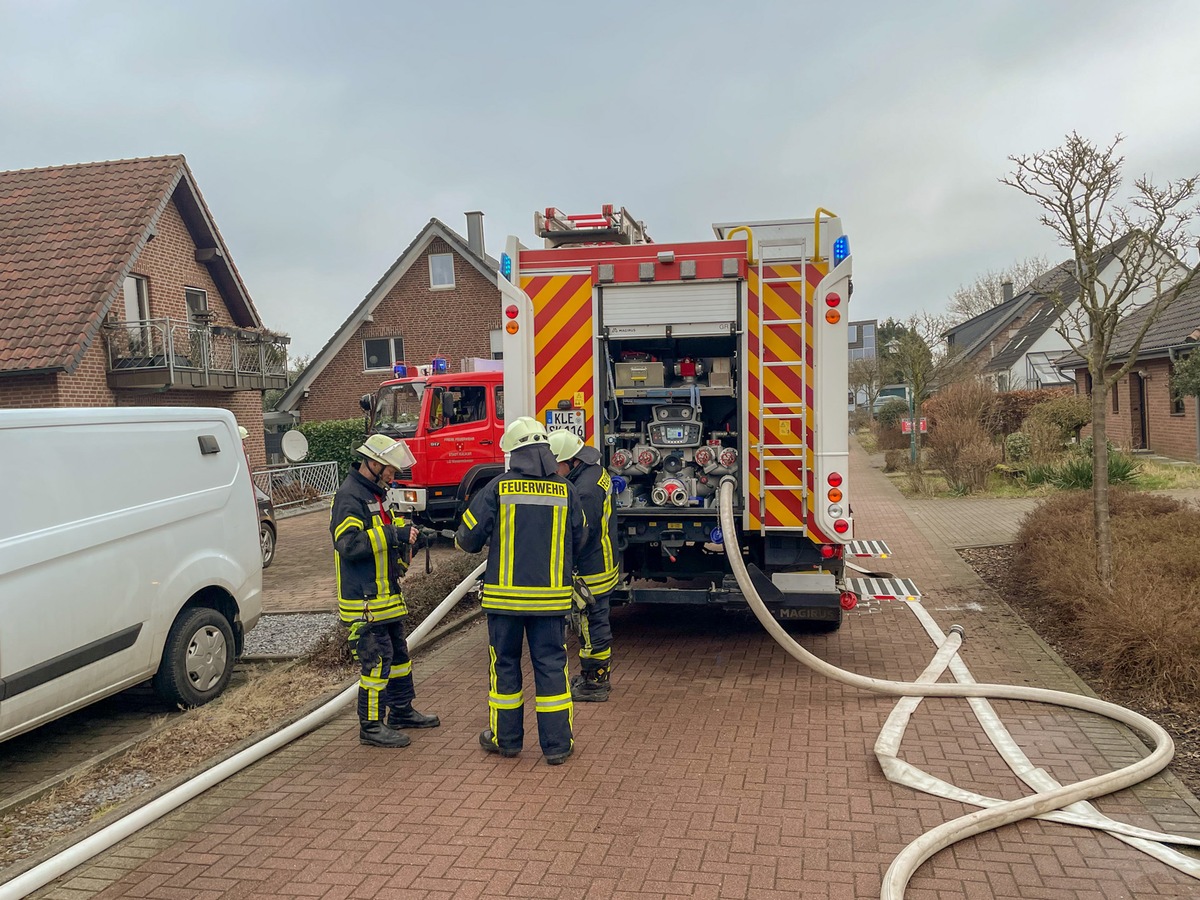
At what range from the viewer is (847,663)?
6660 mm

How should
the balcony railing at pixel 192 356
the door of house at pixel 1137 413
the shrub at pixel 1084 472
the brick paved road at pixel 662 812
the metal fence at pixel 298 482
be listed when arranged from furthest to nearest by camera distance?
the door of house at pixel 1137 413 → the metal fence at pixel 298 482 → the balcony railing at pixel 192 356 → the shrub at pixel 1084 472 → the brick paved road at pixel 662 812

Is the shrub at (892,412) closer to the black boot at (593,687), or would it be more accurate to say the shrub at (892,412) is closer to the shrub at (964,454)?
the shrub at (964,454)

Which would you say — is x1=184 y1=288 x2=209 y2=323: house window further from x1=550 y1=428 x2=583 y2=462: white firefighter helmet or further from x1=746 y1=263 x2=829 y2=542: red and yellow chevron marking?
x1=550 y1=428 x2=583 y2=462: white firefighter helmet

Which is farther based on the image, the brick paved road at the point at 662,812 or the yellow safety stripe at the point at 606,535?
the yellow safety stripe at the point at 606,535

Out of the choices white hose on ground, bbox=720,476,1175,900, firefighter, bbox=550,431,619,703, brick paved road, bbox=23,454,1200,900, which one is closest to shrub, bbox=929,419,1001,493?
brick paved road, bbox=23,454,1200,900

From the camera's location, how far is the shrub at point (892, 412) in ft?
92.5

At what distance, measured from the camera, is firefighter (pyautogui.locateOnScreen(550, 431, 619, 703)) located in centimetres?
570

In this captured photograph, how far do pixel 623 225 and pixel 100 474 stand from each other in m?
4.33

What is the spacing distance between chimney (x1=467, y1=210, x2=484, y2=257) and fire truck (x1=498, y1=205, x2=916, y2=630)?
968 inches

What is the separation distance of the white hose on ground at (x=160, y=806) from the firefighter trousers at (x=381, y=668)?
455 millimetres

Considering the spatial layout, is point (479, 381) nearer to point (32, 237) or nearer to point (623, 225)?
point (623, 225)

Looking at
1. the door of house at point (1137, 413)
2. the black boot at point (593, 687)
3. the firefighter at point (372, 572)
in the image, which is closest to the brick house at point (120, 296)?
the firefighter at point (372, 572)

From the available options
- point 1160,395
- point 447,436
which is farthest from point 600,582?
point 1160,395

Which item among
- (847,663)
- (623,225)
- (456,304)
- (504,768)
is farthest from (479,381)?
(456,304)
